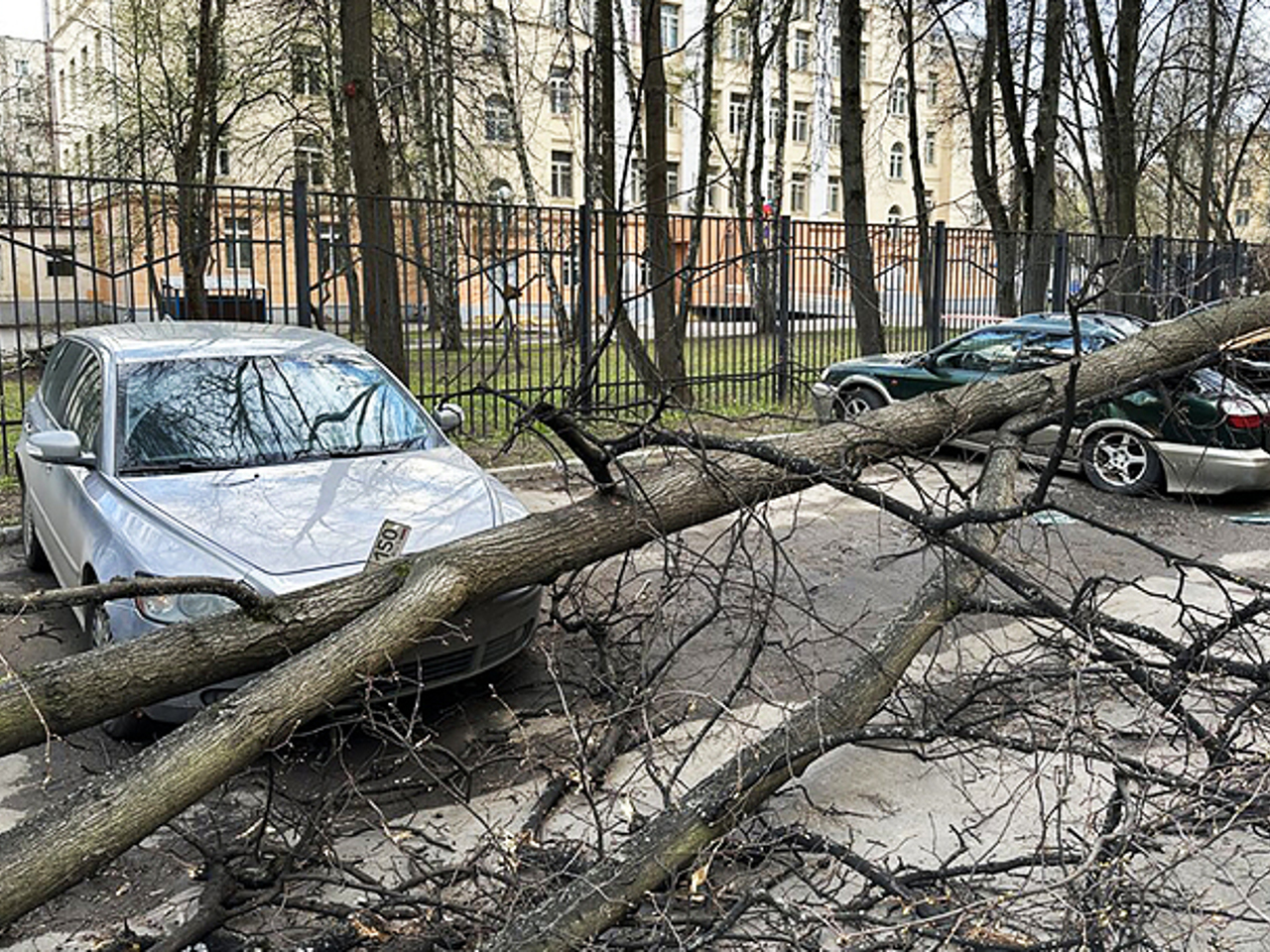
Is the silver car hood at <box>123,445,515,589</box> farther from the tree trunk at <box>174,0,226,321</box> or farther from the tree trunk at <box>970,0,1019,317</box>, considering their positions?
the tree trunk at <box>970,0,1019,317</box>

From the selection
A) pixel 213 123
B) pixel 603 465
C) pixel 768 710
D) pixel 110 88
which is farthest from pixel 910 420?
pixel 110 88

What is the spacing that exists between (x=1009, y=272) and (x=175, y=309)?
486 inches

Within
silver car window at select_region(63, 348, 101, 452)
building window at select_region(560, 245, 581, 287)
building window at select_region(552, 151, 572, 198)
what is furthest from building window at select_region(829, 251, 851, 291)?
building window at select_region(552, 151, 572, 198)

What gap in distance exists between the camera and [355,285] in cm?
1287

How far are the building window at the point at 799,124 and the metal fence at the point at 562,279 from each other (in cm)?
2876

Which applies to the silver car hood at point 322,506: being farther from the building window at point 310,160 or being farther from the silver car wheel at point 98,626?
the building window at point 310,160

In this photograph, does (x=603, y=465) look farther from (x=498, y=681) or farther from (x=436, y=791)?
(x=498, y=681)

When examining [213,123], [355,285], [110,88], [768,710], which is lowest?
[768,710]

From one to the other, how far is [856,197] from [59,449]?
38.6ft

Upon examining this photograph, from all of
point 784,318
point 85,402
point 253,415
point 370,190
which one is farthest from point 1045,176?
point 85,402

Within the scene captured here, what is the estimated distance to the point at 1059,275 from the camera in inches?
643

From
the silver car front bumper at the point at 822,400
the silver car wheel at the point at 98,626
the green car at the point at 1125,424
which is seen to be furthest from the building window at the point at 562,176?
the silver car wheel at the point at 98,626

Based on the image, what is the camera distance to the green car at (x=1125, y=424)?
8812mm

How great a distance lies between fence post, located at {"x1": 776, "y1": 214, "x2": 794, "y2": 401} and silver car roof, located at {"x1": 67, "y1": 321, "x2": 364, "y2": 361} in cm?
804
